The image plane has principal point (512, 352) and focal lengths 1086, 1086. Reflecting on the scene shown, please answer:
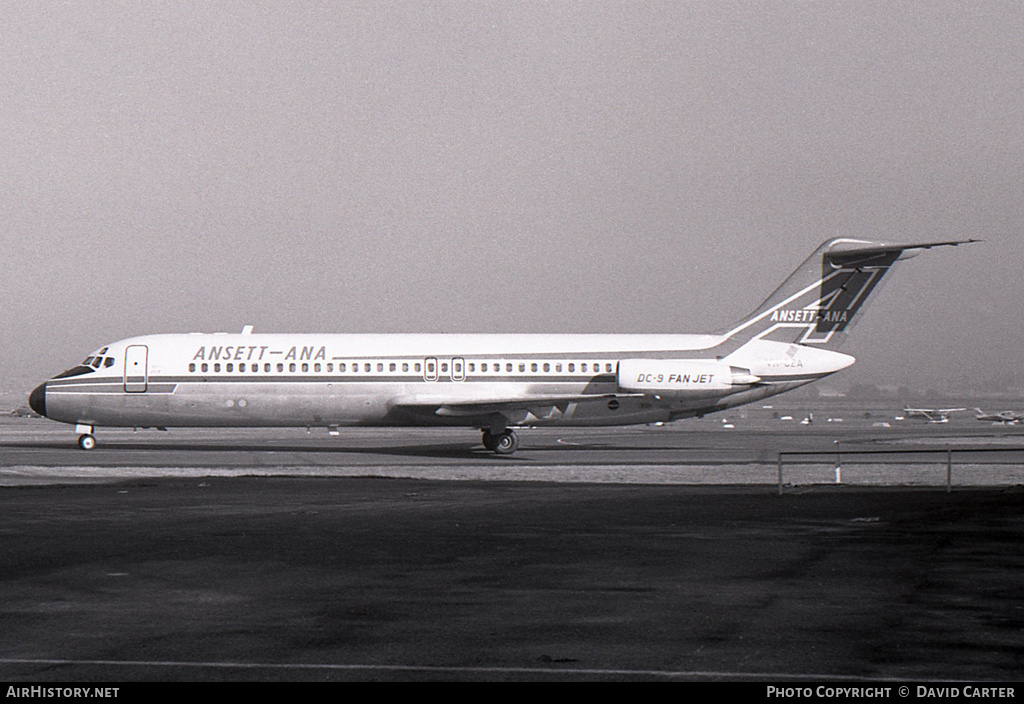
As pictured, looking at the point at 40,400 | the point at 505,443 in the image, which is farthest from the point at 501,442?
the point at 40,400

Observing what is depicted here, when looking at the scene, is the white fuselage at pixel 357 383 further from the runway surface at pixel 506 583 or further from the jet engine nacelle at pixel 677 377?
the runway surface at pixel 506 583

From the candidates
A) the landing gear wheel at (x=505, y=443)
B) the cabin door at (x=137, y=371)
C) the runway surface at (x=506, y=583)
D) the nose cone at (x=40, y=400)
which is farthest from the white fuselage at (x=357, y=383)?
the runway surface at (x=506, y=583)

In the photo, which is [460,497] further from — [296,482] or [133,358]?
[133,358]

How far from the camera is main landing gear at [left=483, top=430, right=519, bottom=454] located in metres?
38.8

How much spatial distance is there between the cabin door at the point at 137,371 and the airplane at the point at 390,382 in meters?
0.05

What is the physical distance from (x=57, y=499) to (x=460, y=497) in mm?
7306

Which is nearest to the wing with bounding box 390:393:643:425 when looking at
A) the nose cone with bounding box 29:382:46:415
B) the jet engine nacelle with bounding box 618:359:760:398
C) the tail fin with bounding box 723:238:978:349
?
the jet engine nacelle with bounding box 618:359:760:398

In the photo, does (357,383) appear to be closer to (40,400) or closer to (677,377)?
(677,377)

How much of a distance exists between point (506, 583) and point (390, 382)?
28860mm

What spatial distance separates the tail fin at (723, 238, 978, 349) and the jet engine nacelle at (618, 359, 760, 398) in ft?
7.03

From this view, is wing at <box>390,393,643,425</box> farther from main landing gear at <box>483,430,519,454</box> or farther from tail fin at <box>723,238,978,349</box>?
tail fin at <box>723,238,978,349</box>

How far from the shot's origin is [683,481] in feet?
91.6

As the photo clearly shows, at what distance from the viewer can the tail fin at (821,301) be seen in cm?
4088

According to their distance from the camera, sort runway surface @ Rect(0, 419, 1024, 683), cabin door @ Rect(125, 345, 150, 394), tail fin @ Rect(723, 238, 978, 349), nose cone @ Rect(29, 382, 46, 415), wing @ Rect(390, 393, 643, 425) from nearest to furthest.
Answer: runway surface @ Rect(0, 419, 1024, 683) < wing @ Rect(390, 393, 643, 425) < cabin door @ Rect(125, 345, 150, 394) < nose cone @ Rect(29, 382, 46, 415) < tail fin @ Rect(723, 238, 978, 349)
